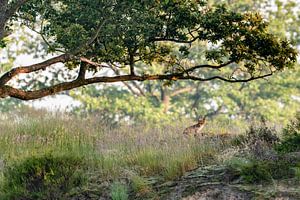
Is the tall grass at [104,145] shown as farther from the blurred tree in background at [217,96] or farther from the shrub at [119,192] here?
the blurred tree in background at [217,96]

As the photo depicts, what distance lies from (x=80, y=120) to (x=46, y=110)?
190 cm

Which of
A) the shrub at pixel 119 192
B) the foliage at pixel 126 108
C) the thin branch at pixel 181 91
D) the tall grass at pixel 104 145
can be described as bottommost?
the shrub at pixel 119 192

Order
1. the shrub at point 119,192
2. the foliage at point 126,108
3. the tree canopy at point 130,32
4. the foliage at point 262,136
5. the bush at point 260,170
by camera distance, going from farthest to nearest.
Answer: the foliage at point 126,108, the foliage at point 262,136, the tree canopy at point 130,32, the shrub at point 119,192, the bush at point 260,170

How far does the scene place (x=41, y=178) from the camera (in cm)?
985

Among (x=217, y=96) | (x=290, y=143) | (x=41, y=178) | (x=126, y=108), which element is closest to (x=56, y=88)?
(x=41, y=178)

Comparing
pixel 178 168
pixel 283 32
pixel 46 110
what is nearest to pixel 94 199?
pixel 178 168

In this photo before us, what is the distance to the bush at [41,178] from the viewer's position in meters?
9.62

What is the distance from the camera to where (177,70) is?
39.1 feet

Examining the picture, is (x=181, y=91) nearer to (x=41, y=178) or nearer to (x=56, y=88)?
(x=56, y=88)

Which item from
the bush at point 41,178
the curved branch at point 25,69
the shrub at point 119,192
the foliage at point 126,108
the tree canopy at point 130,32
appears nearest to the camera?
the shrub at point 119,192

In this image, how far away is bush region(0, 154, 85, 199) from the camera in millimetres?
9617

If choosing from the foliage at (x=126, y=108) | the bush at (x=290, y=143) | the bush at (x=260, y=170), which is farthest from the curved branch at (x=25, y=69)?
the foliage at (x=126, y=108)

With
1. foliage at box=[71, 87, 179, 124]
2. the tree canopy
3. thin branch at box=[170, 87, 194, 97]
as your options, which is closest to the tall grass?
the tree canopy

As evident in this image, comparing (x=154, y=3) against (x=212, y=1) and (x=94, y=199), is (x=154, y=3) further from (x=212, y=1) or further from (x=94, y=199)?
(x=212, y=1)
